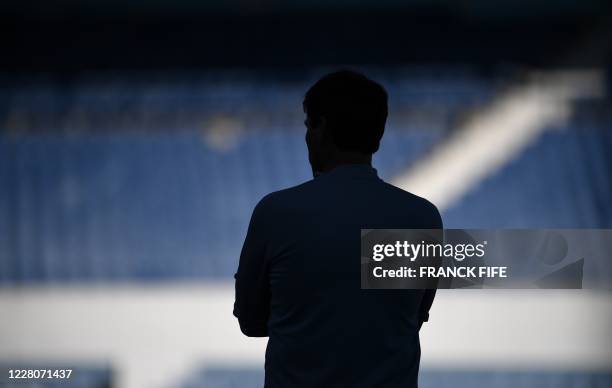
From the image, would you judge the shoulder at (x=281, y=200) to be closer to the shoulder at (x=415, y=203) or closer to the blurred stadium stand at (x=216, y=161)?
the shoulder at (x=415, y=203)

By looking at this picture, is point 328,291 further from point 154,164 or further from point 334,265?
point 154,164

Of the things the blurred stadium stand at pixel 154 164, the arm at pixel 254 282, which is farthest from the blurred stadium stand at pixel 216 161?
the arm at pixel 254 282

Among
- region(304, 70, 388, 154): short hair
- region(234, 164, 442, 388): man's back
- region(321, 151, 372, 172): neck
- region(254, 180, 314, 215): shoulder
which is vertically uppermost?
region(304, 70, 388, 154): short hair

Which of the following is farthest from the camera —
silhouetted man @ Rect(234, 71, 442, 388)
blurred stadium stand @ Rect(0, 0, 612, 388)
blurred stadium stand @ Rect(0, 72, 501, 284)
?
blurred stadium stand @ Rect(0, 72, 501, 284)

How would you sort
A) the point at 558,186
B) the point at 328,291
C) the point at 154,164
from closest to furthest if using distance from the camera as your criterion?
the point at 328,291 < the point at 558,186 < the point at 154,164

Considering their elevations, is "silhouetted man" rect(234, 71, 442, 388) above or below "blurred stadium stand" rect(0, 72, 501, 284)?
below

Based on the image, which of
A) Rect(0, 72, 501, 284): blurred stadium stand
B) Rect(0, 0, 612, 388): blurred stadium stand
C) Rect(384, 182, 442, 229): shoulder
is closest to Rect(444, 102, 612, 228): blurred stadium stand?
Rect(0, 0, 612, 388): blurred stadium stand

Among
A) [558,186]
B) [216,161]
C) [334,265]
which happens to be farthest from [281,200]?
[558,186]

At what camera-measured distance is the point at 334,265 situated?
0.58 metres

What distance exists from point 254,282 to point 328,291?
8cm

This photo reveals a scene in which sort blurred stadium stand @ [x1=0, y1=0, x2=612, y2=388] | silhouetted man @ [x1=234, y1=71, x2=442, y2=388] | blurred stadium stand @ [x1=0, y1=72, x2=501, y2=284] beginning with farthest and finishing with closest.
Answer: blurred stadium stand @ [x1=0, y1=72, x2=501, y2=284] → blurred stadium stand @ [x1=0, y1=0, x2=612, y2=388] → silhouetted man @ [x1=234, y1=71, x2=442, y2=388]

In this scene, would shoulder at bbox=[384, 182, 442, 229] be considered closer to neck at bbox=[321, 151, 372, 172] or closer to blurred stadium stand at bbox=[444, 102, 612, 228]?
neck at bbox=[321, 151, 372, 172]

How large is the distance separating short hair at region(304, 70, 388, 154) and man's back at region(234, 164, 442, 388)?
0.13 ft

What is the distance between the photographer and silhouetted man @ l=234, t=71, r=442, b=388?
58cm
